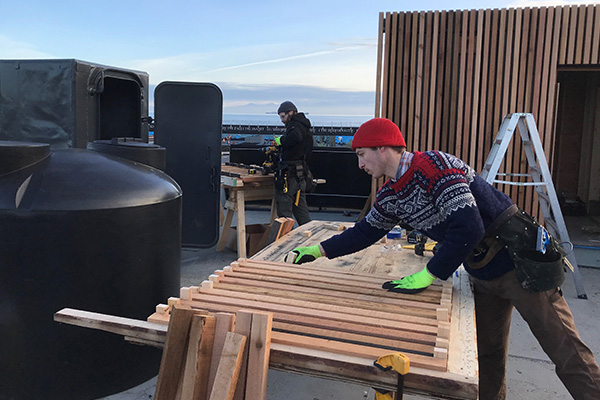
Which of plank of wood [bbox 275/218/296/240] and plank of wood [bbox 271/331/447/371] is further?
plank of wood [bbox 275/218/296/240]

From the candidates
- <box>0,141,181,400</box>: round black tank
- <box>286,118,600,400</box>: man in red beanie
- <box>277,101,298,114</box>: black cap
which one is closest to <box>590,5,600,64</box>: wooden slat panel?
<box>277,101,298,114</box>: black cap

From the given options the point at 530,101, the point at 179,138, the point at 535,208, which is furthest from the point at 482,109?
the point at 179,138

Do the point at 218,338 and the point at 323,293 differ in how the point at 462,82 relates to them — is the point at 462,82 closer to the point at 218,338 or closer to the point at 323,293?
the point at 323,293

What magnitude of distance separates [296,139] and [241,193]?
3.64ft

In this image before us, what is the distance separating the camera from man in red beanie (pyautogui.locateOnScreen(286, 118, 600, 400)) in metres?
2.55

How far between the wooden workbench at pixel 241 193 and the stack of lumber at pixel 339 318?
383cm

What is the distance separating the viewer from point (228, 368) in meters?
1.91

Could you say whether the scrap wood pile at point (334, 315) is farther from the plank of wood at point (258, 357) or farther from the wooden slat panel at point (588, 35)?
the wooden slat panel at point (588, 35)

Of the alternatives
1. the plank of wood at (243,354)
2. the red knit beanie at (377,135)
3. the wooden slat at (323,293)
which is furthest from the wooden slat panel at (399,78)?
the plank of wood at (243,354)

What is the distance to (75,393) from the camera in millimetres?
3406

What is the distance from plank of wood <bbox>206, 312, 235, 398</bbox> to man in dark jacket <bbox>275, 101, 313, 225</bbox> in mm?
5323

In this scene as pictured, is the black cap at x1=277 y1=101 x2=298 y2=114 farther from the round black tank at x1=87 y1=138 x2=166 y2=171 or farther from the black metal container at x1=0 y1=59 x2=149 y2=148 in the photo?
the round black tank at x1=87 y1=138 x2=166 y2=171

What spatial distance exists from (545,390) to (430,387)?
2.49 meters

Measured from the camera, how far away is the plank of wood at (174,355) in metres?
2.02
